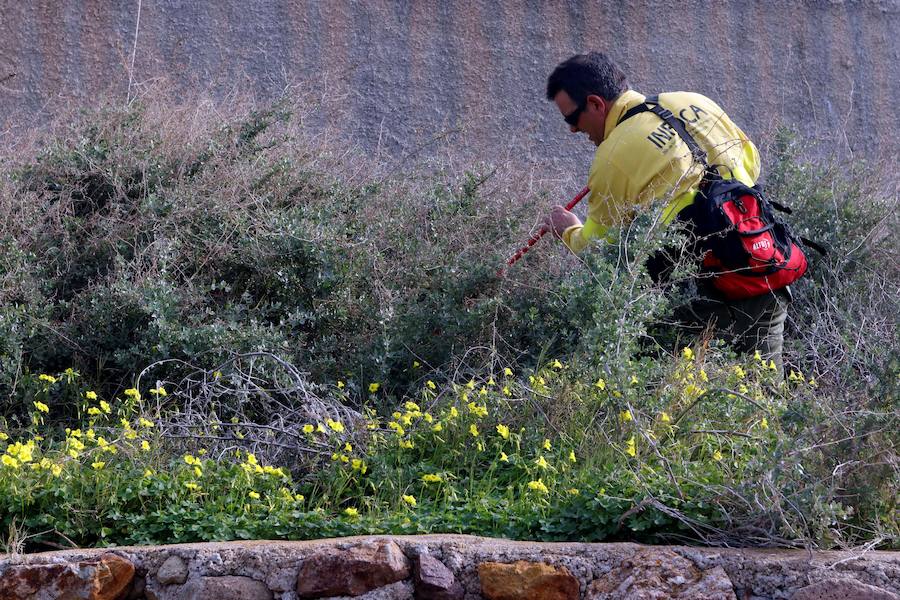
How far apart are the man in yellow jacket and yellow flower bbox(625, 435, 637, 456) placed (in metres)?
1.19

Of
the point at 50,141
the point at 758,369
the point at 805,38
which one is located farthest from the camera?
the point at 805,38

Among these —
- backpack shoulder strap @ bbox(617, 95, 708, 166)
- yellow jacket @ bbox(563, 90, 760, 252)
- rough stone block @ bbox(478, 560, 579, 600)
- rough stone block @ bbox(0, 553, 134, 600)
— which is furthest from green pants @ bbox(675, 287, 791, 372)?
rough stone block @ bbox(0, 553, 134, 600)

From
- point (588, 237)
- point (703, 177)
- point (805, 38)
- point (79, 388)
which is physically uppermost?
point (805, 38)

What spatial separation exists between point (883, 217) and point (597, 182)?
2.08m

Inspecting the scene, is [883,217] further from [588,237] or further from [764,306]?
[588,237]

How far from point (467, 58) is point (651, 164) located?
11.5 ft

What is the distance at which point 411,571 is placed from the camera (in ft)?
10.9

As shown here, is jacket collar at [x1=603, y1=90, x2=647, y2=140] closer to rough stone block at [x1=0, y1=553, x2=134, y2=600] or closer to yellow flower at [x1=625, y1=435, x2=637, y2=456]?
yellow flower at [x1=625, y1=435, x2=637, y2=456]

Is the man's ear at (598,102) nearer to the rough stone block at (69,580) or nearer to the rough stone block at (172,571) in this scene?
the rough stone block at (172,571)

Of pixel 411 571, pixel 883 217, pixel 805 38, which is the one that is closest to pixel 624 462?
pixel 411 571

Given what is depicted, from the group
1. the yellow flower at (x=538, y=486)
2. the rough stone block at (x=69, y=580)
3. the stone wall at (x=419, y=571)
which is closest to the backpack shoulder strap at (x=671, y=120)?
the yellow flower at (x=538, y=486)

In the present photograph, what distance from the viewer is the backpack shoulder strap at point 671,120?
16.0 feet

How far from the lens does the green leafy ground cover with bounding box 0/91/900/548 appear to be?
11.7 feet

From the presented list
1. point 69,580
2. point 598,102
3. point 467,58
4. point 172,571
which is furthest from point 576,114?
point 69,580
